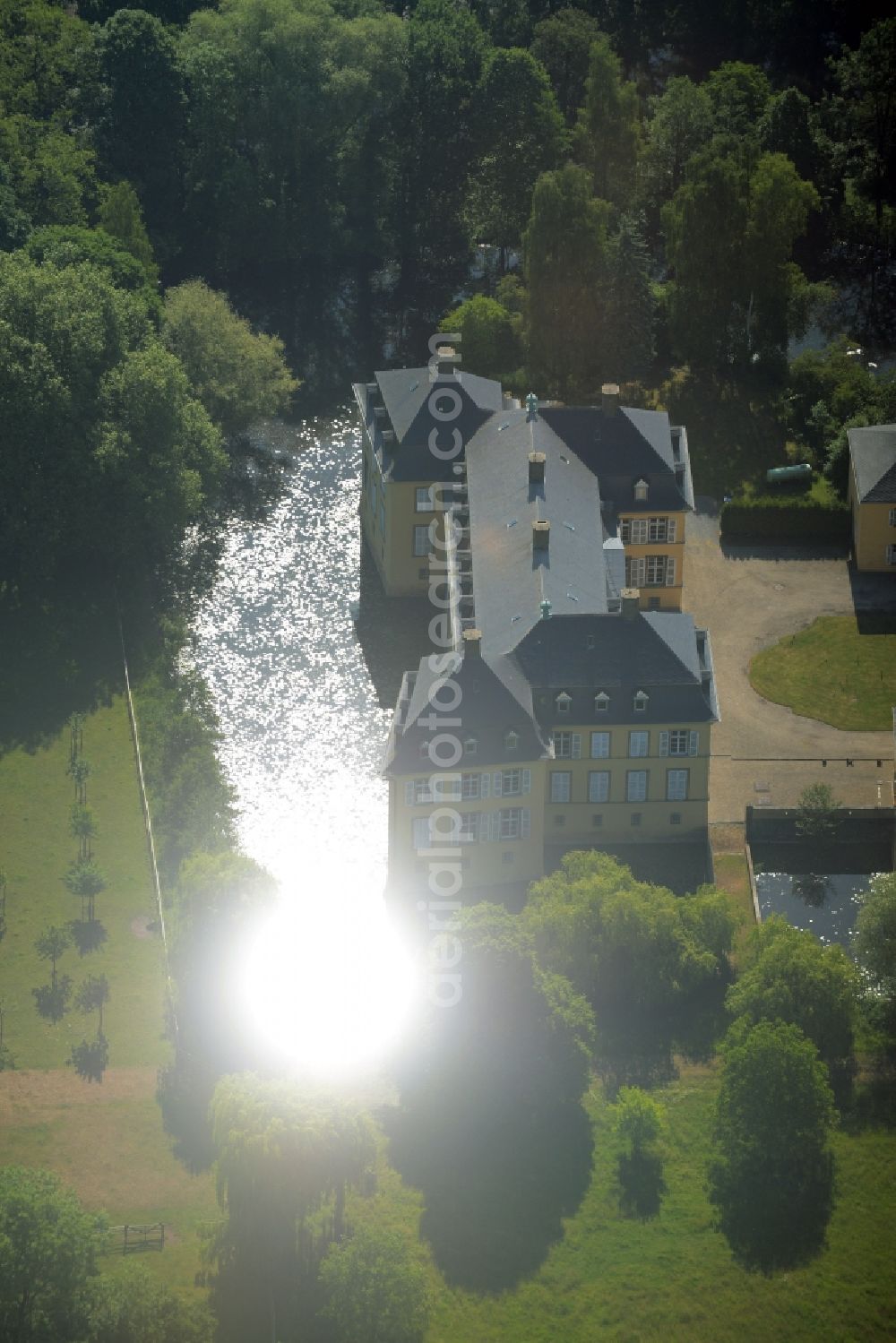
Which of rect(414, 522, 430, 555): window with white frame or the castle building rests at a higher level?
rect(414, 522, 430, 555): window with white frame

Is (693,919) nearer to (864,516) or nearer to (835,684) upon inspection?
(835,684)

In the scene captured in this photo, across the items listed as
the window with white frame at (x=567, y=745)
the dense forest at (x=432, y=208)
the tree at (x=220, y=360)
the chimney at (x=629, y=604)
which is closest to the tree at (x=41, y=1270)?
the window with white frame at (x=567, y=745)

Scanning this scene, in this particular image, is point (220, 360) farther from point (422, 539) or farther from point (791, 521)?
point (791, 521)

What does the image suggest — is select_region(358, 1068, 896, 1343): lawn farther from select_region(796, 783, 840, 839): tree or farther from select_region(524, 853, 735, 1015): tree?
select_region(796, 783, 840, 839): tree

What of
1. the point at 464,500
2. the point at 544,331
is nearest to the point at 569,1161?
the point at 464,500

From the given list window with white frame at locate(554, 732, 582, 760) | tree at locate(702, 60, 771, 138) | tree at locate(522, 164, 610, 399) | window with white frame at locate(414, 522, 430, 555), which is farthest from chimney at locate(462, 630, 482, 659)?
tree at locate(702, 60, 771, 138)

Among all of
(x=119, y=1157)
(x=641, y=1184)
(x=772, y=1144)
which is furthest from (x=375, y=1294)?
(x=772, y=1144)
